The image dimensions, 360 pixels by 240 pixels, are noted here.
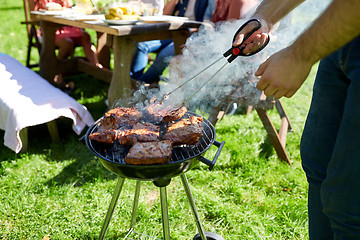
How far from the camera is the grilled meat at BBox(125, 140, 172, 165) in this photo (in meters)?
1.60

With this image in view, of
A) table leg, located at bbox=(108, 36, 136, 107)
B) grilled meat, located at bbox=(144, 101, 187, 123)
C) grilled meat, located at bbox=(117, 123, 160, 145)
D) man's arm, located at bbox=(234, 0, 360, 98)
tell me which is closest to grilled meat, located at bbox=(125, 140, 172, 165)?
grilled meat, located at bbox=(117, 123, 160, 145)

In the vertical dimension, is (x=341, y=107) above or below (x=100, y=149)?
above

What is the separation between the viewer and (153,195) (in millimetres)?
2896

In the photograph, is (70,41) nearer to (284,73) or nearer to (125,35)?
(125,35)

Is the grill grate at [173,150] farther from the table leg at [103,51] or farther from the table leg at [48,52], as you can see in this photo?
the table leg at [103,51]

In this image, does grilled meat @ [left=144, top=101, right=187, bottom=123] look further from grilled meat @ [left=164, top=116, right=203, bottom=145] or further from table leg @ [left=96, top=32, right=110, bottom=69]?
table leg @ [left=96, top=32, right=110, bottom=69]

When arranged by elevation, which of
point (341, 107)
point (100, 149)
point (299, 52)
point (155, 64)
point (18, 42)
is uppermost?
point (299, 52)

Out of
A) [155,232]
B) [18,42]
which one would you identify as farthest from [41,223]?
[18,42]

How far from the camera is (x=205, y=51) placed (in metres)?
3.55

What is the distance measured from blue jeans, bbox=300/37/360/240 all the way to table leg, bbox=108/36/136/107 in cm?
224

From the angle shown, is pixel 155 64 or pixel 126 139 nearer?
pixel 126 139

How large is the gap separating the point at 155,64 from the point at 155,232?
2754mm

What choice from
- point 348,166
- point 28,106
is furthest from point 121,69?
point 348,166

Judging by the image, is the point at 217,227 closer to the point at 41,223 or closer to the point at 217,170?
the point at 217,170
